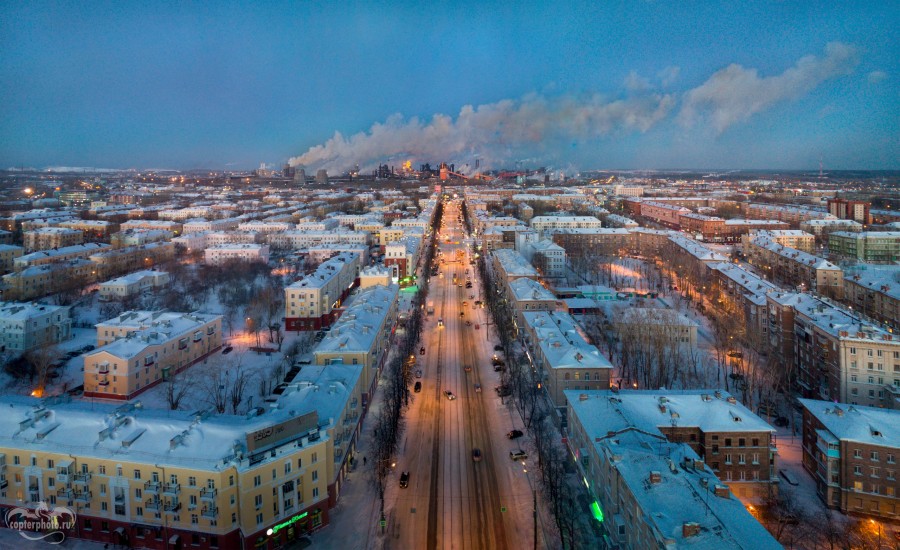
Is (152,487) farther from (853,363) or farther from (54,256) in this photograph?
(54,256)

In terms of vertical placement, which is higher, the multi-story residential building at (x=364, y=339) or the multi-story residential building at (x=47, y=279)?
the multi-story residential building at (x=47, y=279)

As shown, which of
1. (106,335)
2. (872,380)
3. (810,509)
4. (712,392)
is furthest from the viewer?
(106,335)

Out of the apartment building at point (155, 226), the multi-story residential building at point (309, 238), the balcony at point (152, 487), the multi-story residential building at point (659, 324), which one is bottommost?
the balcony at point (152, 487)

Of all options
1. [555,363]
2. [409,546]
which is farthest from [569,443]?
[409,546]

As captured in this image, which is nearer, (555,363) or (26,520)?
(26,520)

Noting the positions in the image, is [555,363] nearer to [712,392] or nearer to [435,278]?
[712,392]

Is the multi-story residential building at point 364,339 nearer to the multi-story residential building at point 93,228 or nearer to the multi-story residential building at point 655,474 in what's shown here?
the multi-story residential building at point 655,474

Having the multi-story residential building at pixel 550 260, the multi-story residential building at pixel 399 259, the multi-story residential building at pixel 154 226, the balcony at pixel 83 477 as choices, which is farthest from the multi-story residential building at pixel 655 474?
the multi-story residential building at pixel 154 226
